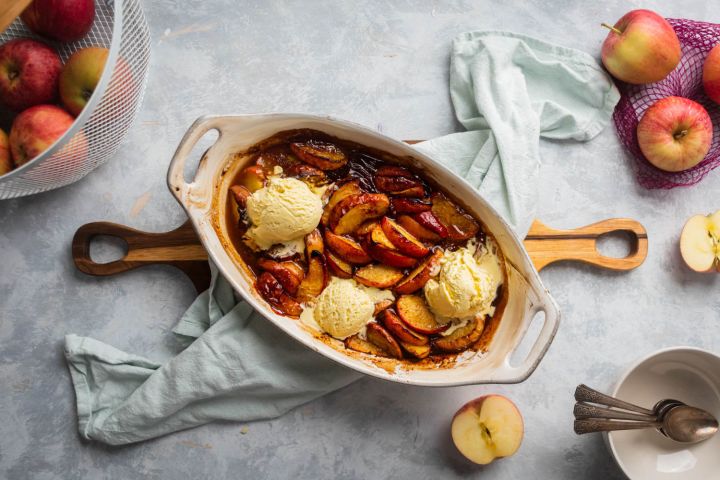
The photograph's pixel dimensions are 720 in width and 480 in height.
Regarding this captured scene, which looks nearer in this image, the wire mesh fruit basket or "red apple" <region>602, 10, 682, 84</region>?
the wire mesh fruit basket

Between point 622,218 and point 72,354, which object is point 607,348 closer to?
point 622,218

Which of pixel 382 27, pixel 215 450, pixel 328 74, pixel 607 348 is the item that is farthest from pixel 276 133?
pixel 607 348

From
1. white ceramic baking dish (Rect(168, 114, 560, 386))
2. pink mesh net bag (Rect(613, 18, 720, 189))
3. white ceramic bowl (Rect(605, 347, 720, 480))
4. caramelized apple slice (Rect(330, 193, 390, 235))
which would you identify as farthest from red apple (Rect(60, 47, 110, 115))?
white ceramic bowl (Rect(605, 347, 720, 480))

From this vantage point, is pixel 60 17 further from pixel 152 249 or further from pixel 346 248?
pixel 346 248

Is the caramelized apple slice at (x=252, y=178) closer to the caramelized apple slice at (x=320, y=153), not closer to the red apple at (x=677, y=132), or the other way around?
the caramelized apple slice at (x=320, y=153)

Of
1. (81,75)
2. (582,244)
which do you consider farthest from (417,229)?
(81,75)

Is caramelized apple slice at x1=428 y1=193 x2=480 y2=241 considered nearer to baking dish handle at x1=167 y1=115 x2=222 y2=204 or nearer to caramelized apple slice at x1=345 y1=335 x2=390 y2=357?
caramelized apple slice at x1=345 y1=335 x2=390 y2=357
